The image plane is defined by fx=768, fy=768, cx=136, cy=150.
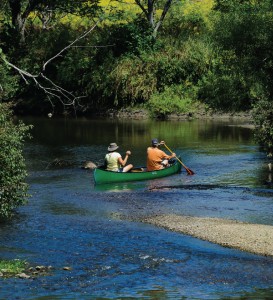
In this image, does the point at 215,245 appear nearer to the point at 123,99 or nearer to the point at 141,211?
the point at 141,211

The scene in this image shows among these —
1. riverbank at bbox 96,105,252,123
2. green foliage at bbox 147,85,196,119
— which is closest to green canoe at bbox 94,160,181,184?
riverbank at bbox 96,105,252,123

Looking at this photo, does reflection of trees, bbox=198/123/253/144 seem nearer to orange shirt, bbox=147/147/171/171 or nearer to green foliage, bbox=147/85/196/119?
green foliage, bbox=147/85/196/119

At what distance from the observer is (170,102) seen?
69.2 m

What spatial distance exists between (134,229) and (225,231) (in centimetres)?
316

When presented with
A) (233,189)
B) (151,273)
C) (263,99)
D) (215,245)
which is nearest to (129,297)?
(151,273)

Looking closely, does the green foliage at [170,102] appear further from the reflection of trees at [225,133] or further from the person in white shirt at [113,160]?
the person in white shirt at [113,160]

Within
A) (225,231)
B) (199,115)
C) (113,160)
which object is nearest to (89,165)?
(113,160)

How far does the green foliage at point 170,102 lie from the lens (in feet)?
227

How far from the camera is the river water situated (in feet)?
65.2

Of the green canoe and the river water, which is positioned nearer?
the river water

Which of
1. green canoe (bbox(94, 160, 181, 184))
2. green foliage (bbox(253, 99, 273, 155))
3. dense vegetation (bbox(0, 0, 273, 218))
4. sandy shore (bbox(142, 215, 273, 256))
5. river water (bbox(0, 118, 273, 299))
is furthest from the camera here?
dense vegetation (bbox(0, 0, 273, 218))

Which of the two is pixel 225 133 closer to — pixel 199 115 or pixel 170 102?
pixel 199 115

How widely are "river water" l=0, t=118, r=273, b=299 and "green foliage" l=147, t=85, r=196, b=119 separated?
58.1ft

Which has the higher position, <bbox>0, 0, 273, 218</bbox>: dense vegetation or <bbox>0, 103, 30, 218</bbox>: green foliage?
<bbox>0, 0, 273, 218</bbox>: dense vegetation
